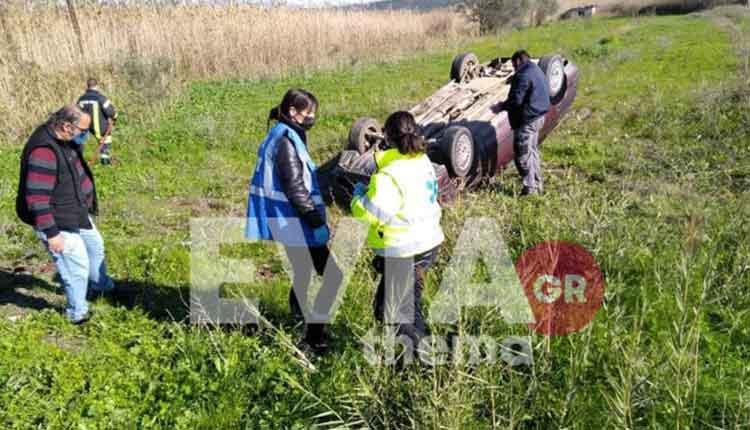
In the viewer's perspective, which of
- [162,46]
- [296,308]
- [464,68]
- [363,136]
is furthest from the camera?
[162,46]

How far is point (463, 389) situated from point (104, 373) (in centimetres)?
238

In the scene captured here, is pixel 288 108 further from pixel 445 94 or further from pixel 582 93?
pixel 582 93

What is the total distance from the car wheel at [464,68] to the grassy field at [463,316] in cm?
162

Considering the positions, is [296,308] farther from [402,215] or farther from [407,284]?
[402,215]

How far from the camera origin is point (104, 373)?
144 inches

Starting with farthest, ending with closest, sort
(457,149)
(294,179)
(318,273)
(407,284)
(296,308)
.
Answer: (457,149) < (296,308) < (318,273) < (294,179) < (407,284)

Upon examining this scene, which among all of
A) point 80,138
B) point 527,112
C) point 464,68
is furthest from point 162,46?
point 80,138

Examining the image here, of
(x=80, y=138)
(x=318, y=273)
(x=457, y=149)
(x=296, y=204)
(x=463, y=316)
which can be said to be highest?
(x=80, y=138)

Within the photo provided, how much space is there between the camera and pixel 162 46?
15.9 metres

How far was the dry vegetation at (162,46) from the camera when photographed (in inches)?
466

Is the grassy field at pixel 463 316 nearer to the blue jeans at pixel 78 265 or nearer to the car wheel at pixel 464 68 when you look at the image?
the blue jeans at pixel 78 265

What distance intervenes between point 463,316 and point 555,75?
17.2 ft

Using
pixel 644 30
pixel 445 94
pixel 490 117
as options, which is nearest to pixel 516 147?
pixel 490 117

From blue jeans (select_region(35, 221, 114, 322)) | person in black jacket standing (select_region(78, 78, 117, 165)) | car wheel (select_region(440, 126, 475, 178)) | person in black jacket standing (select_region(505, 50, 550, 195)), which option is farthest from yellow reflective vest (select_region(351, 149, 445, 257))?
person in black jacket standing (select_region(78, 78, 117, 165))
